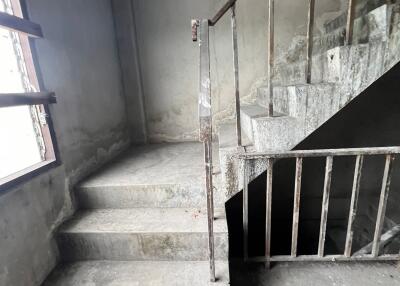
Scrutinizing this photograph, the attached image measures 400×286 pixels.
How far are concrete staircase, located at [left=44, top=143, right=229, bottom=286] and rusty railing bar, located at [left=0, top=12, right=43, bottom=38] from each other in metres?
1.15

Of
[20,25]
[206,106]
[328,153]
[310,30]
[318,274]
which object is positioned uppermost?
[20,25]

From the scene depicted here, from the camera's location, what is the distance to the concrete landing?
159 cm

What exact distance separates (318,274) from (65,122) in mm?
2204

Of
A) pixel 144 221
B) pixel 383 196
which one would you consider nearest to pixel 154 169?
pixel 144 221

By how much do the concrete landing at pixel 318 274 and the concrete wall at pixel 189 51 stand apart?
1809 millimetres

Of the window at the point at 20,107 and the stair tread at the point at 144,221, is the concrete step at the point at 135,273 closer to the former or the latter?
the stair tread at the point at 144,221

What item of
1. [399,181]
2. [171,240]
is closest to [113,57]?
[171,240]

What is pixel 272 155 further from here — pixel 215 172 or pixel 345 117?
pixel 345 117

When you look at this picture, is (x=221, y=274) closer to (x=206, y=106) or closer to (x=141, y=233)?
(x=141, y=233)

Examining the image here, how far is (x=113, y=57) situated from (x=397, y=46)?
2667 millimetres

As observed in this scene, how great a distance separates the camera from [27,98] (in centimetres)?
146

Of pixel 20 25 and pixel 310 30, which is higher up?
pixel 20 25

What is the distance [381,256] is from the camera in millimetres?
1678

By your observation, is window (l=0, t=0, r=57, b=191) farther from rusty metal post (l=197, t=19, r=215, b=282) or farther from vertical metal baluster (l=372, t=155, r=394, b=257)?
vertical metal baluster (l=372, t=155, r=394, b=257)
